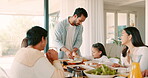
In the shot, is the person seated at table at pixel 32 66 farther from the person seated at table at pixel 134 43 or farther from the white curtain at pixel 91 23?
the white curtain at pixel 91 23

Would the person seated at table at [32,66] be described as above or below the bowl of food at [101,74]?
above

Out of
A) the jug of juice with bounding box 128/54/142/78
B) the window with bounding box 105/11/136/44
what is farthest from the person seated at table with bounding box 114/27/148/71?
the window with bounding box 105/11/136/44

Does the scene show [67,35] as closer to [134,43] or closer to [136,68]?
[134,43]

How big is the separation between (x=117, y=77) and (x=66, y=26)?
147 cm

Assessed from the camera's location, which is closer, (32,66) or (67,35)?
(32,66)

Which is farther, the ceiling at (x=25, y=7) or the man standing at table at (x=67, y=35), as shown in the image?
the ceiling at (x=25, y=7)

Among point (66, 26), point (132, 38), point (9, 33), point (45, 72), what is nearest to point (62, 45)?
point (66, 26)

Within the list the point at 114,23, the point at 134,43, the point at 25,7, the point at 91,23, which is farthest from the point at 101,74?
the point at 114,23

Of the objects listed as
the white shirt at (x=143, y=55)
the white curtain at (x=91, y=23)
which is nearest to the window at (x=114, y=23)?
the white curtain at (x=91, y=23)

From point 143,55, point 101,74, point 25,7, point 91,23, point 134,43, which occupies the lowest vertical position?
point 101,74

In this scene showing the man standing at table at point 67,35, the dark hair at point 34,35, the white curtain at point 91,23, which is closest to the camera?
the dark hair at point 34,35

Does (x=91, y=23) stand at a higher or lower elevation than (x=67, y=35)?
higher

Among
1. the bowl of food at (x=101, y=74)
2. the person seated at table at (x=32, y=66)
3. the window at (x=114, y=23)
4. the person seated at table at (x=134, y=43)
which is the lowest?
the bowl of food at (x=101, y=74)

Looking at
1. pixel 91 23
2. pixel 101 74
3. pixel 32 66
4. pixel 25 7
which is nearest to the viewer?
pixel 32 66
